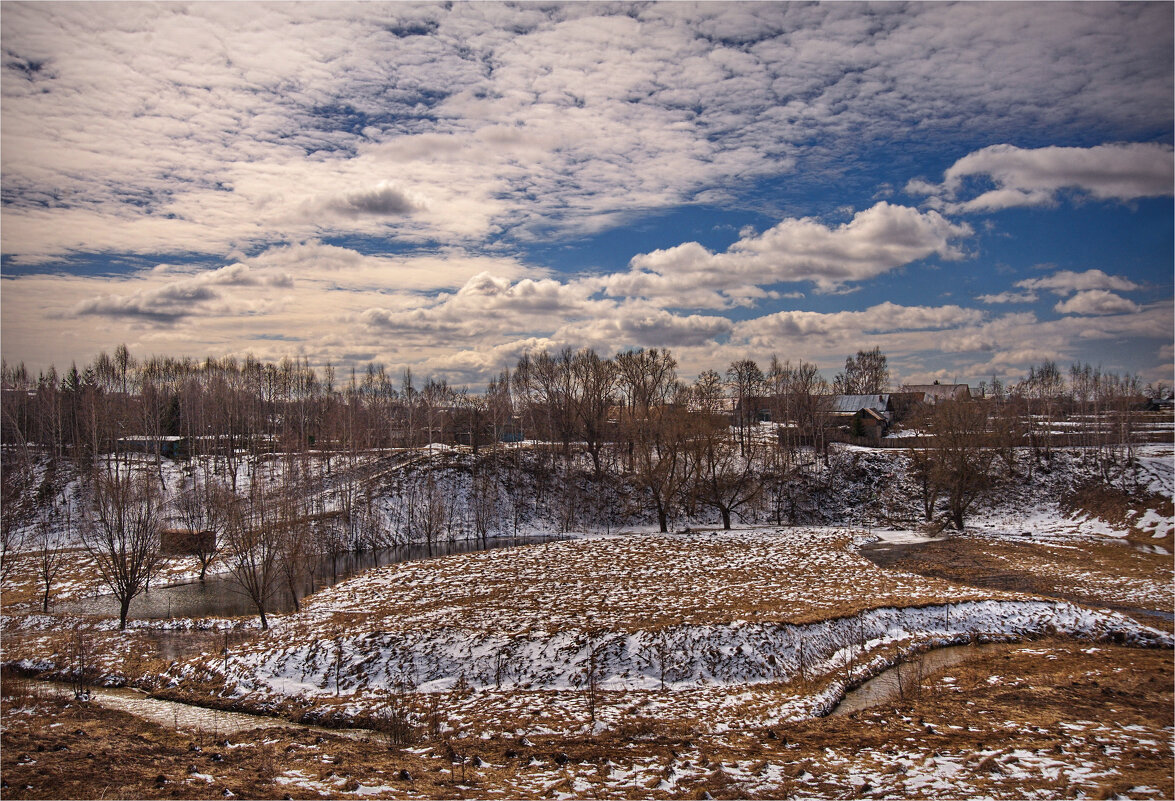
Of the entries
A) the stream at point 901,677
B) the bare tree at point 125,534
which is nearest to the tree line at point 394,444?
the bare tree at point 125,534

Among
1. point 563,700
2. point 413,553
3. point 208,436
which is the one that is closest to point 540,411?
point 413,553

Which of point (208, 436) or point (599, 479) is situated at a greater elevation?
point (208, 436)

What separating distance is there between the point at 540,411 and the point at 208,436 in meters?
37.2

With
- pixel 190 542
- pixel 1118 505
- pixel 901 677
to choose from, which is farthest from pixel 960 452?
pixel 190 542

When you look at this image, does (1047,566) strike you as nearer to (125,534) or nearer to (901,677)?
(901,677)

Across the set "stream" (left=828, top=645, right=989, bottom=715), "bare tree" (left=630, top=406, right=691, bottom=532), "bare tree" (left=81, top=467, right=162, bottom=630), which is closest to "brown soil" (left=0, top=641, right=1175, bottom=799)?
"stream" (left=828, top=645, right=989, bottom=715)

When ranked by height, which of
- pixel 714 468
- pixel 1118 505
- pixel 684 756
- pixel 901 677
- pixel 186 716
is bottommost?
pixel 1118 505

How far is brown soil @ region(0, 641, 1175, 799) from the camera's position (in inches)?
376

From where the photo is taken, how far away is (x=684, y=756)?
Answer: 36.8 feet

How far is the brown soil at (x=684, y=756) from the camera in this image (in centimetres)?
955

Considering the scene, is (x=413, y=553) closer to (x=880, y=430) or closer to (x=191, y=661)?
(x=191, y=661)

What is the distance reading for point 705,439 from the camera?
4091cm

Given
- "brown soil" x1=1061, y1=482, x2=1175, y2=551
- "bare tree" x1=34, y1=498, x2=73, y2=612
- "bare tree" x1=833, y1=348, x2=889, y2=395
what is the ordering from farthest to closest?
"bare tree" x1=833, y1=348, x2=889, y2=395, "brown soil" x1=1061, y1=482, x2=1175, y2=551, "bare tree" x1=34, y1=498, x2=73, y2=612

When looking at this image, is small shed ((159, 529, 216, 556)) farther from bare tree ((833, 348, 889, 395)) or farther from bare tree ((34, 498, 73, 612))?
bare tree ((833, 348, 889, 395))
